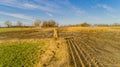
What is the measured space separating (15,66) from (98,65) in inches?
176

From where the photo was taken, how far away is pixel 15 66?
8.45m

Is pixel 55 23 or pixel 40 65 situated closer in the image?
pixel 40 65

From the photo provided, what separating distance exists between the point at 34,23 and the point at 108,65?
10649 centimetres

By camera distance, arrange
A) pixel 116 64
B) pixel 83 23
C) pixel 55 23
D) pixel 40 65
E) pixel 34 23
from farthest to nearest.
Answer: pixel 34 23
pixel 55 23
pixel 83 23
pixel 40 65
pixel 116 64

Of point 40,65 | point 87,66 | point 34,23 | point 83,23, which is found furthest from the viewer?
point 34,23

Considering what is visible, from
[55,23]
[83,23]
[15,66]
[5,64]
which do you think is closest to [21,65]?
[15,66]

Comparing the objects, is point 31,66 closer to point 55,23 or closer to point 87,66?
point 87,66

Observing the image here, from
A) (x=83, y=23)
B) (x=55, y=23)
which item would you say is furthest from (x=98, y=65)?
(x=55, y=23)

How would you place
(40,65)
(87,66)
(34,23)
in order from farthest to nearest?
1. (34,23)
2. (40,65)
3. (87,66)

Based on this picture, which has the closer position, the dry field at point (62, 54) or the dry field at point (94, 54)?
the dry field at point (94, 54)

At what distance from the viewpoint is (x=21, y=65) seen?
855 cm

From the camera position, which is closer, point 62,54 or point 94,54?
point 94,54

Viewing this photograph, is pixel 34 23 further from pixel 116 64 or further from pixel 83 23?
pixel 116 64

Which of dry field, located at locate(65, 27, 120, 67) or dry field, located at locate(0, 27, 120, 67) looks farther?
dry field, located at locate(0, 27, 120, 67)
